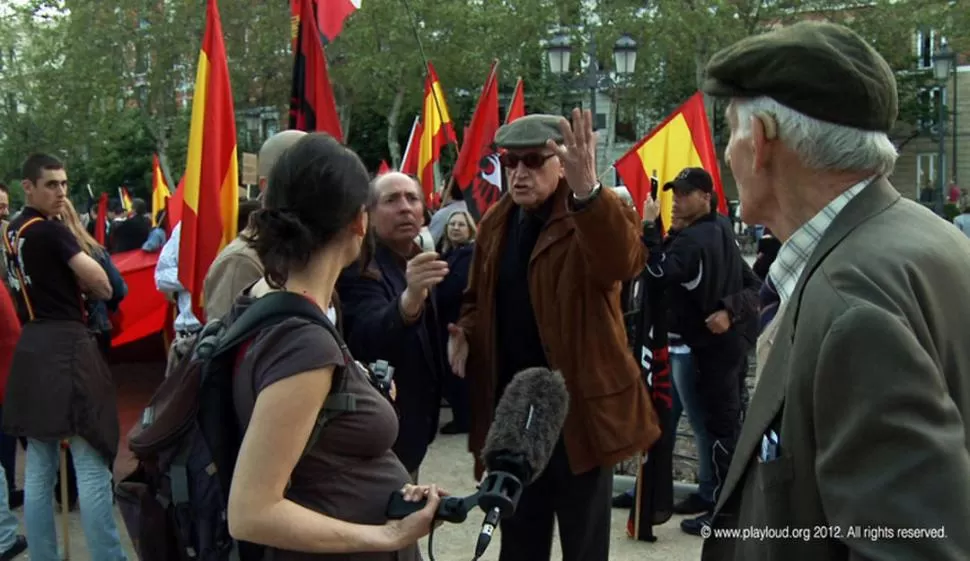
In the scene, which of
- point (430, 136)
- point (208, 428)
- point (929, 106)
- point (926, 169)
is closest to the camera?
point (208, 428)

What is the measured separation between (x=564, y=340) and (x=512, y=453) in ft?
4.58

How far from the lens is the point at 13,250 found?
4.63 m

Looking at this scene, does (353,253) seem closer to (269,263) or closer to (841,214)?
(269,263)

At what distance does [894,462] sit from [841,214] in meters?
0.43

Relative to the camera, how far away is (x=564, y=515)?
3486mm

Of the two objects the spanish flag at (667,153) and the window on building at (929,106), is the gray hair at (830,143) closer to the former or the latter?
the spanish flag at (667,153)

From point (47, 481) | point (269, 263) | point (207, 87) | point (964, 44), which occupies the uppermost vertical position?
point (964, 44)

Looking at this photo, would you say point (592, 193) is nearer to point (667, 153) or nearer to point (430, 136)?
point (667, 153)

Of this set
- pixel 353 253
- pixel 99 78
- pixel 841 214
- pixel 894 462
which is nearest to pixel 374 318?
pixel 353 253

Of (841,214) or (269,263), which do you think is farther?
(269,263)

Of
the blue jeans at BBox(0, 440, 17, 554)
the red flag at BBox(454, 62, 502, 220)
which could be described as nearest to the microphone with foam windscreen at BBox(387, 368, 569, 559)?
the blue jeans at BBox(0, 440, 17, 554)

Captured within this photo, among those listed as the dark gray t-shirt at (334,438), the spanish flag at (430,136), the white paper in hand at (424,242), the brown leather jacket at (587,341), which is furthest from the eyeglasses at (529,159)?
the spanish flag at (430,136)

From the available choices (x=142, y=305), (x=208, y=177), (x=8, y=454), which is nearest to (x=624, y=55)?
(x=142, y=305)

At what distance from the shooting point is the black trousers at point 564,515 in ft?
11.3
